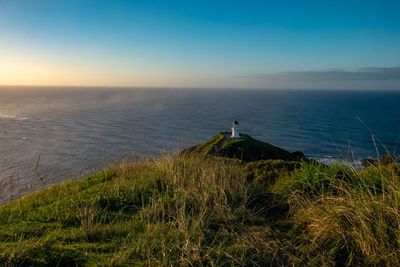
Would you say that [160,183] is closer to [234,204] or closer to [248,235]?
[234,204]

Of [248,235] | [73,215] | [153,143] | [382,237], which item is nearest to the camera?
[382,237]

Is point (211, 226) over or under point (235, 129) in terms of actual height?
over

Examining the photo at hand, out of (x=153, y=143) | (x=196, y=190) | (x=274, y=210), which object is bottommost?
(x=153, y=143)

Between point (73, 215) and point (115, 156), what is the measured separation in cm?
4613

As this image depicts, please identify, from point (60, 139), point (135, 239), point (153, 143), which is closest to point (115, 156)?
point (153, 143)

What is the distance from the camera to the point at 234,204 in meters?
7.70

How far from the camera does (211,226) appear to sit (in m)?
6.48

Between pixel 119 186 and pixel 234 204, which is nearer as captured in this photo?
pixel 234 204

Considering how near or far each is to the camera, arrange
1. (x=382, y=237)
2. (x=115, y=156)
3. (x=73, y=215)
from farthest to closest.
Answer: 1. (x=115, y=156)
2. (x=73, y=215)
3. (x=382, y=237)

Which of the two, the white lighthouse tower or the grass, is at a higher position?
the grass

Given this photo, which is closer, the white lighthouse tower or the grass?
the grass

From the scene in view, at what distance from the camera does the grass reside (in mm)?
5133

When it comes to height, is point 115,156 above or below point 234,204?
below

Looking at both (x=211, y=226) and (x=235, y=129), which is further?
(x=235, y=129)
